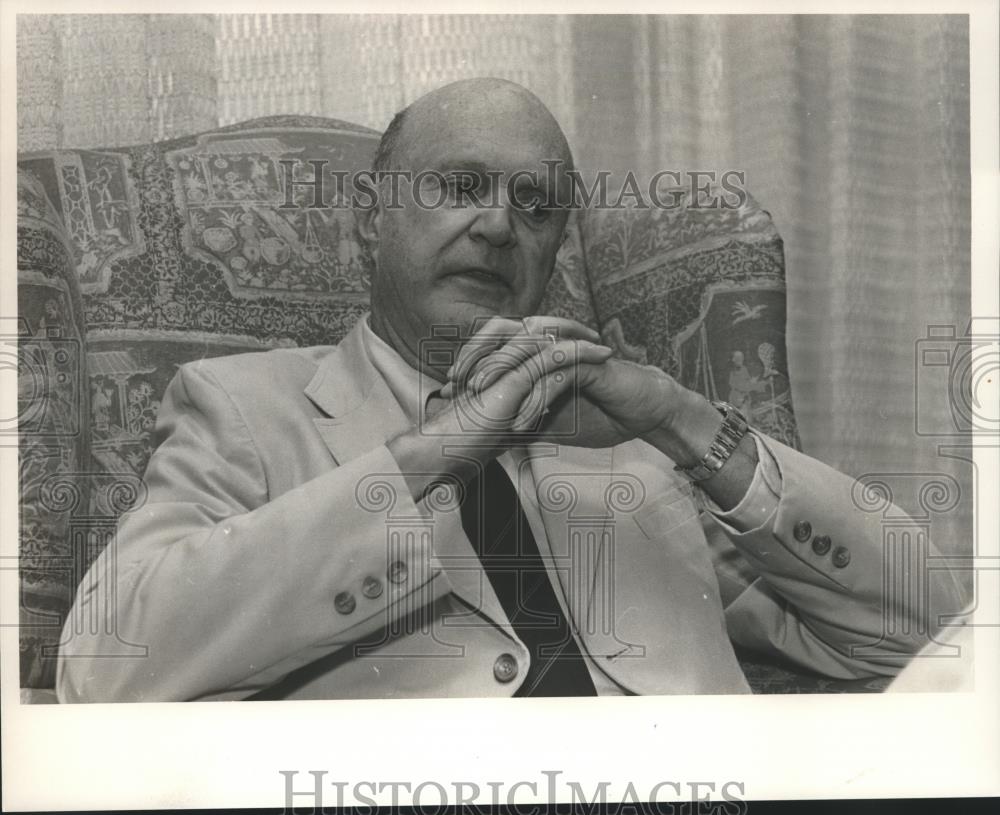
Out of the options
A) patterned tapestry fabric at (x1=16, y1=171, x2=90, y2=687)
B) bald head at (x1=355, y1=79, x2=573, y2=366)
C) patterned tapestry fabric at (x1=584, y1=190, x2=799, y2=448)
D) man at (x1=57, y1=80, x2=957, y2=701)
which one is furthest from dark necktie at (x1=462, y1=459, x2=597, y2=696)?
patterned tapestry fabric at (x1=16, y1=171, x2=90, y2=687)

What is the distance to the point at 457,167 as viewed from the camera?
340 centimetres

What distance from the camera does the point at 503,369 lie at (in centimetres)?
337

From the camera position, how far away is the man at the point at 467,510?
3.29m

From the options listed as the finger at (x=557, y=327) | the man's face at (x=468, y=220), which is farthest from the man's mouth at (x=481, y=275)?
the finger at (x=557, y=327)

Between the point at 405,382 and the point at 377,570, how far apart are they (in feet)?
1.38

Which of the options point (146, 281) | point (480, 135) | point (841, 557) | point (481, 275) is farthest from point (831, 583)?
point (146, 281)

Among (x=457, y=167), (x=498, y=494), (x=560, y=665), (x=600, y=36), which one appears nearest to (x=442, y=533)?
(x=498, y=494)

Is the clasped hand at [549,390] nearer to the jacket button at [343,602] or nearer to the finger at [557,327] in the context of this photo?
the finger at [557,327]

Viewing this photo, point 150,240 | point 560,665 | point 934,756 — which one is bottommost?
point 934,756

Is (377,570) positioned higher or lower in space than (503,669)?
higher

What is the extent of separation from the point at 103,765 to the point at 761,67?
218cm

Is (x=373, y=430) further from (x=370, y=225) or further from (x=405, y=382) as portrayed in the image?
(x=370, y=225)

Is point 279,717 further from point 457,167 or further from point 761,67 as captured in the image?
point 761,67

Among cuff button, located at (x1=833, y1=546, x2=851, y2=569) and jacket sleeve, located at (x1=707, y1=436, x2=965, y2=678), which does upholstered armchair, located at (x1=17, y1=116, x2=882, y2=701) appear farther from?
cuff button, located at (x1=833, y1=546, x2=851, y2=569)
